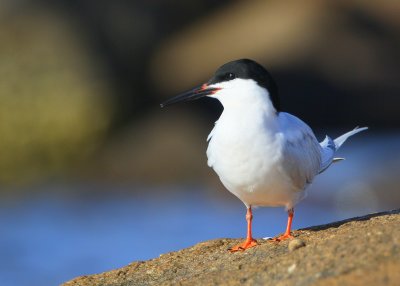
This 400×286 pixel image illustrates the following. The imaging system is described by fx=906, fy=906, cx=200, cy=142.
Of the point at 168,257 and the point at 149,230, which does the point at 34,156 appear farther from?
the point at 168,257

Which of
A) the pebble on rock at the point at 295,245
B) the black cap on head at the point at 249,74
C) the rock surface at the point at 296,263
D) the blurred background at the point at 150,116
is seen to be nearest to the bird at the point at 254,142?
the black cap on head at the point at 249,74

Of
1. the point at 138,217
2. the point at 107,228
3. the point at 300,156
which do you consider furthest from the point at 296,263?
the point at 138,217

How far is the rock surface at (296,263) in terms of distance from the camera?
13.1 feet

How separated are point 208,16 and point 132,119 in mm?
4433

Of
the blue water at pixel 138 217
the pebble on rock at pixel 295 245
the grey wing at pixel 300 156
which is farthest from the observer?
the blue water at pixel 138 217

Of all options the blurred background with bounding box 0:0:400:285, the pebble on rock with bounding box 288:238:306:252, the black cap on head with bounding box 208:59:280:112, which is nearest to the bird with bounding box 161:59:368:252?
the black cap on head with bounding box 208:59:280:112

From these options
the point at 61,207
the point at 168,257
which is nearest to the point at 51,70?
the point at 61,207

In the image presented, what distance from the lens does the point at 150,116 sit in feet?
52.4

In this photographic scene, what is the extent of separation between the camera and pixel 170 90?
16.8 m

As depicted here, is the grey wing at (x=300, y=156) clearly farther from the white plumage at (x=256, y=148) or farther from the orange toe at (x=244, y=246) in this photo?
the orange toe at (x=244, y=246)

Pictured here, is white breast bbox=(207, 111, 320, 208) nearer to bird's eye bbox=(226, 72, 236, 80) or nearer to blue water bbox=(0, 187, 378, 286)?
bird's eye bbox=(226, 72, 236, 80)

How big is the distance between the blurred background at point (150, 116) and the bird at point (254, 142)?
486 cm

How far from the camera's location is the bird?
5555 millimetres

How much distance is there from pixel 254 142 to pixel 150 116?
10.5 metres
